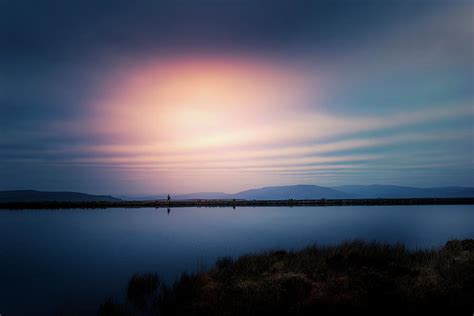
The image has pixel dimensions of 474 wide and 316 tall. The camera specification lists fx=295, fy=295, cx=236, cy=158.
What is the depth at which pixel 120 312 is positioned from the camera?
11875mm

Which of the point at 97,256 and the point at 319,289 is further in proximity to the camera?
the point at 97,256

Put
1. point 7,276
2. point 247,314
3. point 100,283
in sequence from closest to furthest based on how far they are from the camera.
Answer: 1. point 247,314
2. point 100,283
3. point 7,276

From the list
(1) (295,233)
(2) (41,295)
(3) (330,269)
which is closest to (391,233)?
(1) (295,233)

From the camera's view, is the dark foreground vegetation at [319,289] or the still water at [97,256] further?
the still water at [97,256]

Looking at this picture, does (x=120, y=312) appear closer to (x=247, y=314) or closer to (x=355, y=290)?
(x=247, y=314)

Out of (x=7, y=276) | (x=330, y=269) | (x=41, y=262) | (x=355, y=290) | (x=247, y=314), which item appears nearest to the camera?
(x=247, y=314)

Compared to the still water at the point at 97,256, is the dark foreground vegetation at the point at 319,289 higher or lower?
higher

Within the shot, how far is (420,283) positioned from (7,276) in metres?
24.0

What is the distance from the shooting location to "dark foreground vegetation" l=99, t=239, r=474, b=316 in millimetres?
10500

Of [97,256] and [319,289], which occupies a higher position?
[319,289]

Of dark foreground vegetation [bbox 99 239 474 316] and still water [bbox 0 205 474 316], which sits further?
still water [bbox 0 205 474 316]

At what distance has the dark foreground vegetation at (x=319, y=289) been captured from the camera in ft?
34.4

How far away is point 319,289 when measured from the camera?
12.0 metres

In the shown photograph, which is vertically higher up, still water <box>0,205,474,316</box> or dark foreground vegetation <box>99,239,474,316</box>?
dark foreground vegetation <box>99,239,474,316</box>
